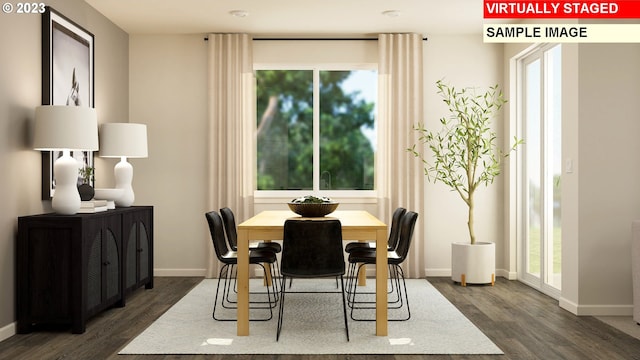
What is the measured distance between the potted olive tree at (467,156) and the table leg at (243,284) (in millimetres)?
2706

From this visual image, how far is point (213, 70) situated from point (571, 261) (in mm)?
4182

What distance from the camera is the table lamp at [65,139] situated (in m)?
4.35

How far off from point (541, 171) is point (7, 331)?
4.79 metres

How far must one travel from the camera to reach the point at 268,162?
280 inches

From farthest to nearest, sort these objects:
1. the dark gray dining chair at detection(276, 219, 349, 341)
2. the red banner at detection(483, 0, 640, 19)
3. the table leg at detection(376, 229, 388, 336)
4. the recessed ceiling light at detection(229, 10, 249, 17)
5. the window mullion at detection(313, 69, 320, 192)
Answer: the window mullion at detection(313, 69, 320, 192), the recessed ceiling light at detection(229, 10, 249, 17), the red banner at detection(483, 0, 640, 19), the table leg at detection(376, 229, 388, 336), the dark gray dining chair at detection(276, 219, 349, 341)

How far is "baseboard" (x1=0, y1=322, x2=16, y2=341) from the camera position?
412cm

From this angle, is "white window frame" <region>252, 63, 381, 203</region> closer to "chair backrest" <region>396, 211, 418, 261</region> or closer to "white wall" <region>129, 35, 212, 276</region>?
"white wall" <region>129, 35, 212, 276</region>

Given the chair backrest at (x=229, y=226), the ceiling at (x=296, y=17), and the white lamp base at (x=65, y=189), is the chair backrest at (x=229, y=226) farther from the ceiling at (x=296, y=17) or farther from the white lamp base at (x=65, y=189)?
the ceiling at (x=296, y=17)

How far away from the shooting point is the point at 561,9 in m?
5.25

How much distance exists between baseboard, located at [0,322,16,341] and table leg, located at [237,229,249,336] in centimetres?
157

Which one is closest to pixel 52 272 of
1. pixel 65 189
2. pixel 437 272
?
pixel 65 189

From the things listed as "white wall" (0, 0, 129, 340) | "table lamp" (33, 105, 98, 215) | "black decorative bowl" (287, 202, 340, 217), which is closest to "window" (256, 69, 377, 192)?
"black decorative bowl" (287, 202, 340, 217)

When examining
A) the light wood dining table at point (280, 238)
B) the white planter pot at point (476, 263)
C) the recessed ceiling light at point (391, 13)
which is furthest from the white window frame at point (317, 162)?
the light wood dining table at point (280, 238)

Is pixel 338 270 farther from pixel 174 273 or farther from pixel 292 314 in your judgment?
pixel 174 273
